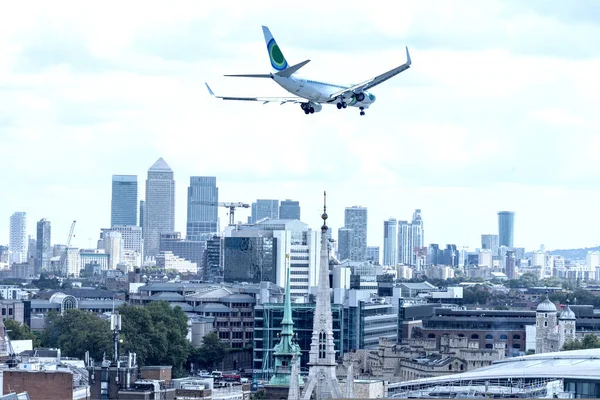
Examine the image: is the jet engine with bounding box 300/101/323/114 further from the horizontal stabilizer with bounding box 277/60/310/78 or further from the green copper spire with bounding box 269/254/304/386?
the green copper spire with bounding box 269/254/304/386

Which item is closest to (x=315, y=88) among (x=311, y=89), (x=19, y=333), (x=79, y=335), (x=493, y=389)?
(x=311, y=89)

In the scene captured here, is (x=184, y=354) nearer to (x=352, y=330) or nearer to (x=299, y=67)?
(x=352, y=330)

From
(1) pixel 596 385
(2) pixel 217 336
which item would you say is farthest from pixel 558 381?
(2) pixel 217 336

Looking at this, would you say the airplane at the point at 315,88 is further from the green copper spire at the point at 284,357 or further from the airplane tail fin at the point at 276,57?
the green copper spire at the point at 284,357

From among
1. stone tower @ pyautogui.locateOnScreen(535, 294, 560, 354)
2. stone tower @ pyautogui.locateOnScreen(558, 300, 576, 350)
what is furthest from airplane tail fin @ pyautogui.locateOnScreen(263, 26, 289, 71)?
stone tower @ pyautogui.locateOnScreen(535, 294, 560, 354)

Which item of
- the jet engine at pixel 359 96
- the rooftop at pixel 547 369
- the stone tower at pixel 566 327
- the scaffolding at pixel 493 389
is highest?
the jet engine at pixel 359 96

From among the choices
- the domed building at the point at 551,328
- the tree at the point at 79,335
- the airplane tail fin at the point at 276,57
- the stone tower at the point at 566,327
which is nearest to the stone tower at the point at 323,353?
the airplane tail fin at the point at 276,57

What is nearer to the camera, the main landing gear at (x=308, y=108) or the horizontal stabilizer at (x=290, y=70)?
the horizontal stabilizer at (x=290, y=70)
